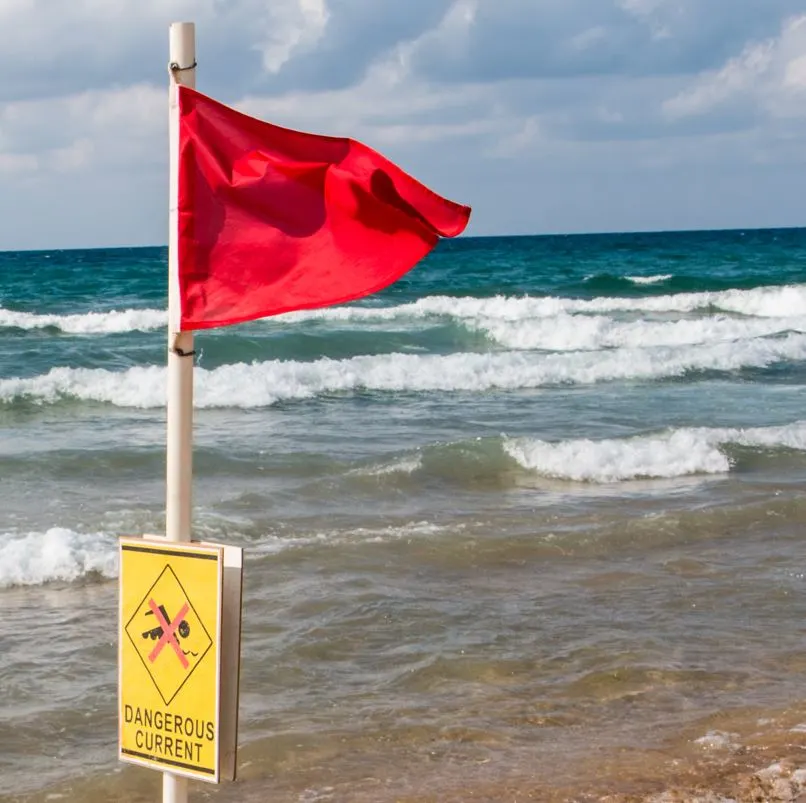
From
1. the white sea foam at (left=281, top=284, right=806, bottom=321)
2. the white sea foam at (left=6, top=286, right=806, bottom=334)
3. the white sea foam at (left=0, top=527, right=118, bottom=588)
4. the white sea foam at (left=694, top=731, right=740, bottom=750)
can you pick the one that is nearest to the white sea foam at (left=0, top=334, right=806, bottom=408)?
the white sea foam at (left=0, top=527, right=118, bottom=588)

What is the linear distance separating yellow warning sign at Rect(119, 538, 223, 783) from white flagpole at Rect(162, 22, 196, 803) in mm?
90

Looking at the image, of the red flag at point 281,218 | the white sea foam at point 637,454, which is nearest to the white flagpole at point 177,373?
the red flag at point 281,218

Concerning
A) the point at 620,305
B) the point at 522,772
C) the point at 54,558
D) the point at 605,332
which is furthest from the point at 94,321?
the point at 522,772

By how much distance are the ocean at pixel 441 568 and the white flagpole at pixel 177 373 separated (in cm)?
204

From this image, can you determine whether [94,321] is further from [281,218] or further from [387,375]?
[281,218]

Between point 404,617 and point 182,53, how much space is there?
15.1 feet

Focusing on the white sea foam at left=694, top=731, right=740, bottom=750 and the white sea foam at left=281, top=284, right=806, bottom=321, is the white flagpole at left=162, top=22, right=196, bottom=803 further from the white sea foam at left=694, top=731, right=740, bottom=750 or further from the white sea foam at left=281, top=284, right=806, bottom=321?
the white sea foam at left=281, top=284, right=806, bottom=321

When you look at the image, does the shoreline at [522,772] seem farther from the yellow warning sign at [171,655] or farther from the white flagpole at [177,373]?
the white flagpole at [177,373]

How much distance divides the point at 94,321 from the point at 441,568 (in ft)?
76.4

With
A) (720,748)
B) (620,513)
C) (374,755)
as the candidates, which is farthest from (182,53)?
(620,513)

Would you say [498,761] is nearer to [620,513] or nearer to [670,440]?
[620,513]

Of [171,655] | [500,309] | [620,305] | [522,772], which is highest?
[620,305]

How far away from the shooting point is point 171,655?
3283 millimetres

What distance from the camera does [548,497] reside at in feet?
35.3
